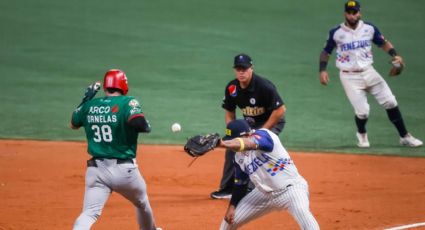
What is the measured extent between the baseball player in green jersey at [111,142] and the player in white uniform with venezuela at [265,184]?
100 centimetres

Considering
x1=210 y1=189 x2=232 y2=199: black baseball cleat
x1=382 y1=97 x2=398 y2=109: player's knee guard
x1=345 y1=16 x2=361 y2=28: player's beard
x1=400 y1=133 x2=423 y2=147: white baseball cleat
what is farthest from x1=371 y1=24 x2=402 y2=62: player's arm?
→ x1=210 y1=189 x2=232 y2=199: black baseball cleat

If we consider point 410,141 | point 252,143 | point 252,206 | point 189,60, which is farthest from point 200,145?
point 189,60

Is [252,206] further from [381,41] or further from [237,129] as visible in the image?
[381,41]

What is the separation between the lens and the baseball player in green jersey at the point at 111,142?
8.90m

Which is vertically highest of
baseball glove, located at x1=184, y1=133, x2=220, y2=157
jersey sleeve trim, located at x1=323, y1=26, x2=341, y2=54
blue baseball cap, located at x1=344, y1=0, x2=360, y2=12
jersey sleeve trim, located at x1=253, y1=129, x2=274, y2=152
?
blue baseball cap, located at x1=344, y1=0, x2=360, y2=12

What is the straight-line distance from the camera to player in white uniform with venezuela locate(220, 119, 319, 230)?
8.62m

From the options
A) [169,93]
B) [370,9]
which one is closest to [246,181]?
[169,93]

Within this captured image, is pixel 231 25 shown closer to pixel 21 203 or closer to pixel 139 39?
pixel 139 39

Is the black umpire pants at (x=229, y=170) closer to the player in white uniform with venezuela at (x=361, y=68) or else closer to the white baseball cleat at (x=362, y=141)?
the player in white uniform with venezuela at (x=361, y=68)

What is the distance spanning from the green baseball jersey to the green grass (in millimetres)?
6036

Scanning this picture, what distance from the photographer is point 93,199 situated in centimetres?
891

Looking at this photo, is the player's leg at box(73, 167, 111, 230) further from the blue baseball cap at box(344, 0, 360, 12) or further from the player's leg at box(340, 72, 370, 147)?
the blue baseball cap at box(344, 0, 360, 12)

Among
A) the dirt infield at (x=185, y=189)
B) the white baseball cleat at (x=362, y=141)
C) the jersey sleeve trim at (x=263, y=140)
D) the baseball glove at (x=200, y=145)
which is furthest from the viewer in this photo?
the white baseball cleat at (x=362, y=141)

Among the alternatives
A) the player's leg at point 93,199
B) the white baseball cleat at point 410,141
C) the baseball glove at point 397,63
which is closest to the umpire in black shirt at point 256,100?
the player's leg at point 93,199
